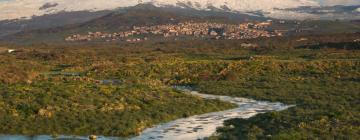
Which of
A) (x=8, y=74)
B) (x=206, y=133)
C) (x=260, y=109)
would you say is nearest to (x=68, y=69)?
(x=8, y=74)

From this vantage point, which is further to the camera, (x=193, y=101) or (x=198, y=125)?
(x=193, y=101)

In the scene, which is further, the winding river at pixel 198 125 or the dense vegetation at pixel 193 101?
the dense vegetation at pixel 193 101

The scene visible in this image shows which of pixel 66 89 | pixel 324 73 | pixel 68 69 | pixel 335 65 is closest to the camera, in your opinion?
pixel 66 89

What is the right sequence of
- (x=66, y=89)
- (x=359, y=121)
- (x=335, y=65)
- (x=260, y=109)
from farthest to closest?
(x=335, y=65)
(x=66, y=89)
(x=260, y=109)
(x=359, y=121)

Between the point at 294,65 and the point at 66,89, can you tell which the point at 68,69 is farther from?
the point at 66,89

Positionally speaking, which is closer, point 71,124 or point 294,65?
point 71,124

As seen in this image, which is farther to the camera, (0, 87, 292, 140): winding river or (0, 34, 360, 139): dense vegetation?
(0, 34, 360, 139): dense vegetation

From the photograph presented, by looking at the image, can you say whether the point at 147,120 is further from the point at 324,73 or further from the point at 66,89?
the point at 324,73

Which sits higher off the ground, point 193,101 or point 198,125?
point 198,125
